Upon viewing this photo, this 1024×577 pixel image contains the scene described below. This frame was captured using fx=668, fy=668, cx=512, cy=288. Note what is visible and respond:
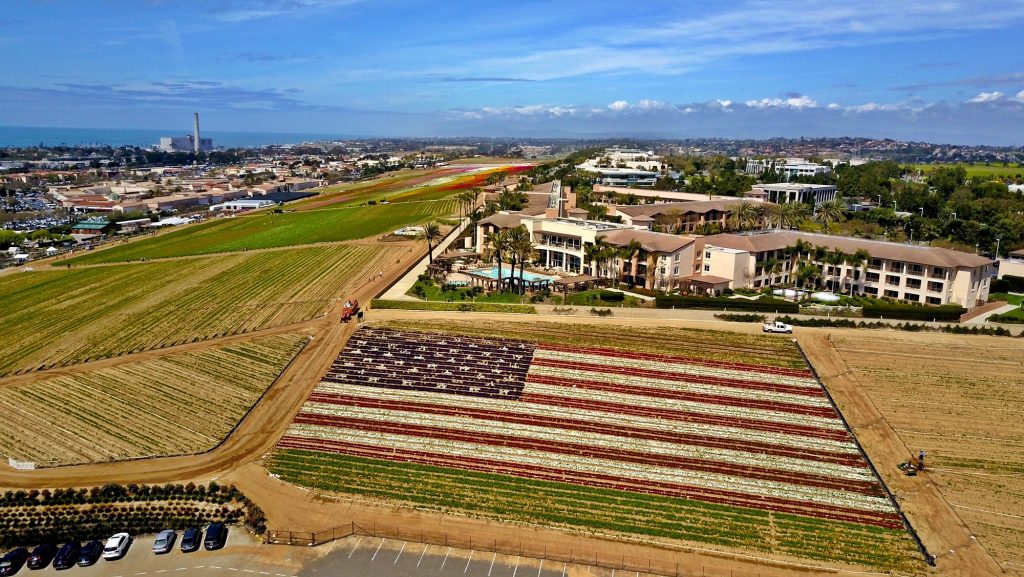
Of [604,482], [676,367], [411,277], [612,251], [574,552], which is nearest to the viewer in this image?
[574,552]

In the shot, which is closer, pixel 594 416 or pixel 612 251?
pixel 594 416

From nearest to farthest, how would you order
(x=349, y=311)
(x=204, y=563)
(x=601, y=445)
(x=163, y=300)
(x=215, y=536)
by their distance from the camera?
(x=204, y=563) → (x=215, y=536) → (x=601, y=445) → (x=349, y=311) → (x=163, y=300)

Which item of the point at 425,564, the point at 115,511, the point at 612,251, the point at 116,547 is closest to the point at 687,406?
the point at 425,564

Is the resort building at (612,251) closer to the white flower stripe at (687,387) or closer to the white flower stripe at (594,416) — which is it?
the white flower stripe at (687,387)

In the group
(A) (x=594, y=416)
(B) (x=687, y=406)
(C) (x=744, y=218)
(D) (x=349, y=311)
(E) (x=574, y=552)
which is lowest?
(E) (x=574, y=552)

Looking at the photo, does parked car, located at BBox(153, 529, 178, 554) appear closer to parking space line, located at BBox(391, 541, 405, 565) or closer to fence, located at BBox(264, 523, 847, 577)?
fence, located at BBox(264, 523, 847, 577)

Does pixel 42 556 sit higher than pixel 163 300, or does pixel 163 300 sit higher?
pixel 163 300

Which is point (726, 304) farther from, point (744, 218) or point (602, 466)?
point (744, 218)
